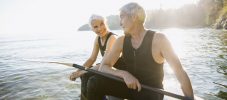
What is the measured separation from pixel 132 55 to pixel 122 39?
334 millimetres

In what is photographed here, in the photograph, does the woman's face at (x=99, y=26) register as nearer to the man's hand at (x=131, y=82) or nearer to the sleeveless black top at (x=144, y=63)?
the sleeveless black top at (x=144, y=63)

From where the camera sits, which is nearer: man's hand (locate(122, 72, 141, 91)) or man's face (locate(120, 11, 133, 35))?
man's hand (locate(122, 72, 141, 91))

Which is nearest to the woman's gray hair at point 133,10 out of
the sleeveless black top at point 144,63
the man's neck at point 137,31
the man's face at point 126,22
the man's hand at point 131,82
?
the man's face at point 126,22

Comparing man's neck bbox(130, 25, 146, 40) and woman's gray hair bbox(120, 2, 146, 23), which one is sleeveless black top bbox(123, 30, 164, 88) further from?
woman's gray hair bbox(120, 2, 146, 23)

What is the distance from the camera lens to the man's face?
4047mm

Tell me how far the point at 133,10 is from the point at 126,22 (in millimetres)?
220

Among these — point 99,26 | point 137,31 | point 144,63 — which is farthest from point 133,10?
point 99,26

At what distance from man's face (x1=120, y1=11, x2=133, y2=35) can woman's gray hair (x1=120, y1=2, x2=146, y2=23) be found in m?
0.06

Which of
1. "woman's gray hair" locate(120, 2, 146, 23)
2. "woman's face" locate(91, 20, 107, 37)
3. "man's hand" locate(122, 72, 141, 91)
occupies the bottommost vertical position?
"man's hand" locate(122, 72, 141, 91)

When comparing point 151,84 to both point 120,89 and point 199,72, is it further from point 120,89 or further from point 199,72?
point 199,72

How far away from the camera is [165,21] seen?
165500 mm

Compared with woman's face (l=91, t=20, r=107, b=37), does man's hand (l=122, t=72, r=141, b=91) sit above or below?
below

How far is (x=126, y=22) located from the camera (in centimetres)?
409

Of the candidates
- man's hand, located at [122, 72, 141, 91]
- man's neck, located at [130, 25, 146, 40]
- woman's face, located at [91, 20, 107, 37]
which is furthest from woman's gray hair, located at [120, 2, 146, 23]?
woman's face, located at [91, 20, 107, 37]
